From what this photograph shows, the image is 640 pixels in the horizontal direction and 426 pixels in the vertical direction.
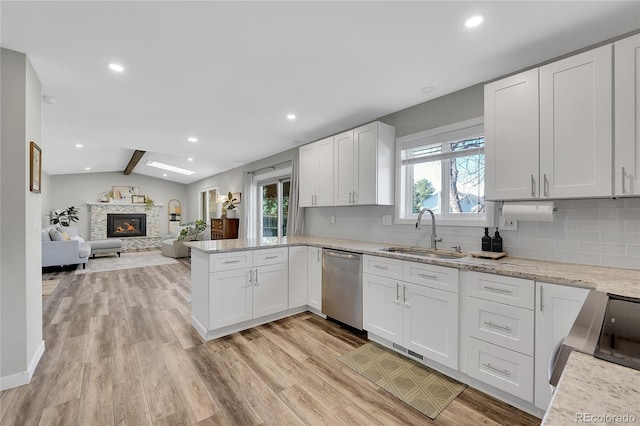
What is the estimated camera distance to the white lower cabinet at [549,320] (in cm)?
157

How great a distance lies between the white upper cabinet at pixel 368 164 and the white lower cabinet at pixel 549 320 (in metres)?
1.74

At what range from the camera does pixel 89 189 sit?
925 cm

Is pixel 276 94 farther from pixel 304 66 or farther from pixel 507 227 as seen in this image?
pixel 507 227

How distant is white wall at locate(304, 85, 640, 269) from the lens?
187 cm

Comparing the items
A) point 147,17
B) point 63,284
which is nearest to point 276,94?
point 147,17

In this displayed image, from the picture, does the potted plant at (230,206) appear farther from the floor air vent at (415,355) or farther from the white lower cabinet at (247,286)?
the floor air vent at (415,355)

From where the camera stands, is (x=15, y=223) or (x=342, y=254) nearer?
(x=15, y=223)

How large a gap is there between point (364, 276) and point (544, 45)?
2.31 m

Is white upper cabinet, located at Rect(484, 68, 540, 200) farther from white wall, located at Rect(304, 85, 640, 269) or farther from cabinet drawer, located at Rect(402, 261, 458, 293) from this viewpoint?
cabinet drawer, located at Rect(402, 261, 458, 293)

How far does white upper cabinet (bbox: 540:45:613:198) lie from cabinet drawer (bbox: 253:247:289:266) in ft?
8.13

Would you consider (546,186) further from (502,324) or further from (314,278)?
(314,278)

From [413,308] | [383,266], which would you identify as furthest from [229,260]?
[413,308]

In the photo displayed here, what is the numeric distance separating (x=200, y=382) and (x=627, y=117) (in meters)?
3.28

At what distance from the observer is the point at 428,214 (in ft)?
9.84
